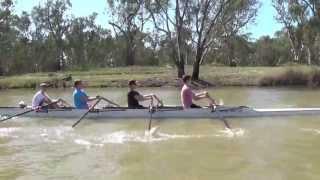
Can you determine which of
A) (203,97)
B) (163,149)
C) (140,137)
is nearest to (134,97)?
(203,97)

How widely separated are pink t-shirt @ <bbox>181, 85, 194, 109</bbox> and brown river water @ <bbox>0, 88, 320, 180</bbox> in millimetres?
974

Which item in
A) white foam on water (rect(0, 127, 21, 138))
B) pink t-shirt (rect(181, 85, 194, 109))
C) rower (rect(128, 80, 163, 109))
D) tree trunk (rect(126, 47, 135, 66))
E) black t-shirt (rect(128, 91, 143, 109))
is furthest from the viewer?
tree trunk (rect(126, 47, 135, 66))

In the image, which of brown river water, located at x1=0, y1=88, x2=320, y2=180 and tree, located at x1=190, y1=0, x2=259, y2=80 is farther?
tree, located at x1=190, y1=0, x2=259, y2=80

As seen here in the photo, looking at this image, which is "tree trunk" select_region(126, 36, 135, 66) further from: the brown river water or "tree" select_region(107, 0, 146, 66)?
the brown river water

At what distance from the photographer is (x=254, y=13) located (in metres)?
48.8

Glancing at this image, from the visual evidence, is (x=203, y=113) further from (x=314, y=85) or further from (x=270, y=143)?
(x=314, y=85)

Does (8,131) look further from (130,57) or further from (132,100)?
(130,57)

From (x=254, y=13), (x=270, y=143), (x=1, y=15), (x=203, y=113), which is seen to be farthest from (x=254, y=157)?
(x=1, y=15)

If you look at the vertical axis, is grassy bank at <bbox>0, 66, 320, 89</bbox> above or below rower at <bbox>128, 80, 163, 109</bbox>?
below

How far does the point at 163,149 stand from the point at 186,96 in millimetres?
4986

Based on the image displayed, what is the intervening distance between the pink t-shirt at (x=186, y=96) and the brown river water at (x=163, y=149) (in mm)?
974

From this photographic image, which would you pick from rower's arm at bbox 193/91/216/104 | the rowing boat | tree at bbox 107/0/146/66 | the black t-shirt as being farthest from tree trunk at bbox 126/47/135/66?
rower's arm at bbox 193/91/216/104

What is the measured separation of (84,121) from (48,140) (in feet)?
10.6

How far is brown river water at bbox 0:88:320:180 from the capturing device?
13828 mm
